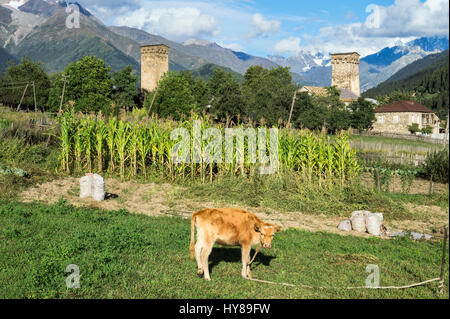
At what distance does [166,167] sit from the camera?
42.3 feet

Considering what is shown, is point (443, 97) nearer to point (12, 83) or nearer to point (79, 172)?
point (79, 172)

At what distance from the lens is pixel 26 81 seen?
42500 mm

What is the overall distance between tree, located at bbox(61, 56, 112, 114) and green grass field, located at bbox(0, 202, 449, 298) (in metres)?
31.5

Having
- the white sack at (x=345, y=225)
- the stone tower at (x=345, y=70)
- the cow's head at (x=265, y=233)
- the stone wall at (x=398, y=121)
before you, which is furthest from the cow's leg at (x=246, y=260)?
the stone tower at (x=345, y=70)

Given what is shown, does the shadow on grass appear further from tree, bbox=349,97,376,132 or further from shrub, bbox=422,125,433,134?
shrub, bbox=422,125,433,134

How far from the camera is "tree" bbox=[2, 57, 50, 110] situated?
42.0 metres

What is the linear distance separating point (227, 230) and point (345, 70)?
286ft

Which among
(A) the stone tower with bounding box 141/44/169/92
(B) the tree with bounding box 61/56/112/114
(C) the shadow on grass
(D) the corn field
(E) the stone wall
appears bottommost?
(C) the shadow on grass

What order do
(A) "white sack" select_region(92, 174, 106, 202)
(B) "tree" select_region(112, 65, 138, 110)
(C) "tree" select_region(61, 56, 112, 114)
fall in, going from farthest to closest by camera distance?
(B) "tree" select_region(112, 65, 138, 110) < (C) "tree" select_region(61, 56, 112, 114) < (A) "white sack" select_region(92, 174, 106, 202)

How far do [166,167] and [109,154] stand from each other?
220 cm

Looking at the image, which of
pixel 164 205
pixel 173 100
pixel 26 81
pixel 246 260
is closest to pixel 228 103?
pixel 173 100

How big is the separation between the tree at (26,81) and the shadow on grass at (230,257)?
41.4m

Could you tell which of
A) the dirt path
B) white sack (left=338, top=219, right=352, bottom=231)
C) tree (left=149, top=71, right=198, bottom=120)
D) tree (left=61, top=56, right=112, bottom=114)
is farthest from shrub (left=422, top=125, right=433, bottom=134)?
white sack (left=338, top=219, right=352, bottom=231)

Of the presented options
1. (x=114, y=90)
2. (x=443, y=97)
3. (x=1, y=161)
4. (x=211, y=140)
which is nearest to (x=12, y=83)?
(x=114, y=90)
